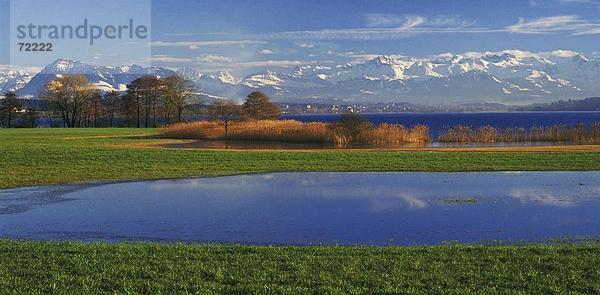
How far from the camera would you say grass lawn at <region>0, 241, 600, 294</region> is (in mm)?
7742

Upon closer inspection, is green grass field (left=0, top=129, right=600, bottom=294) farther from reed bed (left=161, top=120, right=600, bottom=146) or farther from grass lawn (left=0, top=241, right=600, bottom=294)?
reed bed (left=161, top=120, right=600, bottom=146)

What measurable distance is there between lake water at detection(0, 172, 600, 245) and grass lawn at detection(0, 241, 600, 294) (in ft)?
5.48

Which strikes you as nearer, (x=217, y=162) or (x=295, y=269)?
(x=295, y=269)

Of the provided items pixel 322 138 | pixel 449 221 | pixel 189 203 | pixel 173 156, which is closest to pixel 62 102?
pixel 322 138

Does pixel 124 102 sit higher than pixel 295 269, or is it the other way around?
pixel 124 102

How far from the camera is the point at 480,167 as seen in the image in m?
25.3

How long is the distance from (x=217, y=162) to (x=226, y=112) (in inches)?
1060

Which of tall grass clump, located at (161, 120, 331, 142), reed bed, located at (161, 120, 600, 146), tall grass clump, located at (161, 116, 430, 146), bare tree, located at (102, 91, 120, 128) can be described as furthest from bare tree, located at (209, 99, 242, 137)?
bare tree, located at (102, 91, 120, 128)

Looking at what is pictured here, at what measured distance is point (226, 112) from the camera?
54438mm

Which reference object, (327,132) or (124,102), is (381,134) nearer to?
(327,132)

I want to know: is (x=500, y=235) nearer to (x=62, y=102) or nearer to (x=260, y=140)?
A: (x=260, y=140)

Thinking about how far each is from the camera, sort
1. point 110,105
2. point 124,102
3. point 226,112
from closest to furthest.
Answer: point 226,112
point 124,102
point 110,105

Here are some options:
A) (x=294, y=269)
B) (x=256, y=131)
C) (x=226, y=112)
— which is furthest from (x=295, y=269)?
(x=226, y=112)

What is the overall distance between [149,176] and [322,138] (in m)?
23.8
